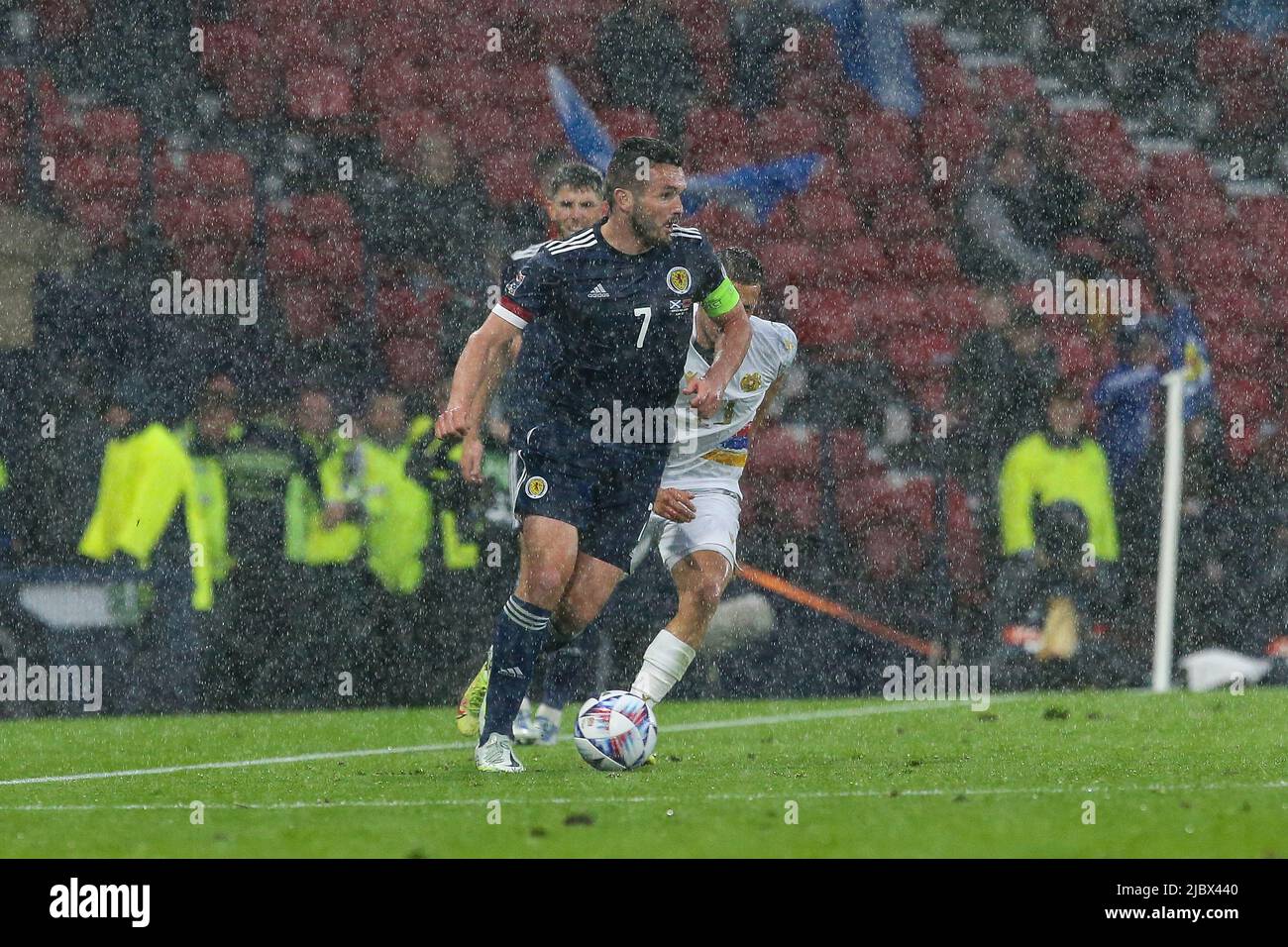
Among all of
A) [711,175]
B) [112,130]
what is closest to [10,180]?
[112,130]

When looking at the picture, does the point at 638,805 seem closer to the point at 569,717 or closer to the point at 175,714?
the point at 569,717

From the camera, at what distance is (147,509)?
10.7 metres

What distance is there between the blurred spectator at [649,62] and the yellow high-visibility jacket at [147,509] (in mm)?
4733

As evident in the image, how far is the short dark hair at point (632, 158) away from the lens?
6.82 m

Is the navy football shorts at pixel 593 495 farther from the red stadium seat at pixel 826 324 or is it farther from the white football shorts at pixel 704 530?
the red stadium seat at pixel 826 324

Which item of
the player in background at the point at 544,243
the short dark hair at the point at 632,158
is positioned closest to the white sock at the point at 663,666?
the player in background at the point at 544,243

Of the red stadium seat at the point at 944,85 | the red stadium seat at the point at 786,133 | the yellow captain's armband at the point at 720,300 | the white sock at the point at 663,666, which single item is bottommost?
the white sock at the point at 663,666

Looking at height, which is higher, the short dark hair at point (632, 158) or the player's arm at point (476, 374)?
the short dark hair at point (632, 158)

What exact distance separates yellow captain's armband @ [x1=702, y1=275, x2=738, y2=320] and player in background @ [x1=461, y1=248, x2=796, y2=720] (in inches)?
16.4

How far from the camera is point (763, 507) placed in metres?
12.4

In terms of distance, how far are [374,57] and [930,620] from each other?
539 cm

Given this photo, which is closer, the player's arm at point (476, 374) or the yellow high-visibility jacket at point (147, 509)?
the player's arm at point (476, 374)

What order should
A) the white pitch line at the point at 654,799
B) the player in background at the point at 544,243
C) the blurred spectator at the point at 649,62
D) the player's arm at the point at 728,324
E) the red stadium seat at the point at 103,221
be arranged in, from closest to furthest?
the white pitch line at the point at 654,799 → the player's arm at the point at 728,324 → the player in background at the point at 544,243 → the red stadium seat at the point at 103,221 → the blurred spectator at the point at 649,62
